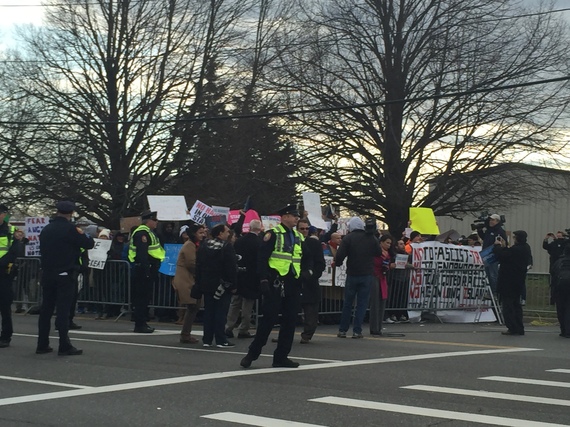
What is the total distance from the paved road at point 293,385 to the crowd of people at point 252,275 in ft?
1.67

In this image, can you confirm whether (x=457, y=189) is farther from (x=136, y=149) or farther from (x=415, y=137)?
(x=136, y=149)

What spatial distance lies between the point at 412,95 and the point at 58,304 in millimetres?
19975

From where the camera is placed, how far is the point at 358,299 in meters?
15.6

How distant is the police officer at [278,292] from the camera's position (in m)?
10.9

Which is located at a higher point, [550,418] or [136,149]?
[136,149]

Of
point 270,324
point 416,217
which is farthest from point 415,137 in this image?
point 270,324

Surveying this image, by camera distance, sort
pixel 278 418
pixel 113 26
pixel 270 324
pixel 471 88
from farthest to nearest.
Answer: pixel 113 26 < pixel 471 88 < pixel 270 324 < pixel 278 418

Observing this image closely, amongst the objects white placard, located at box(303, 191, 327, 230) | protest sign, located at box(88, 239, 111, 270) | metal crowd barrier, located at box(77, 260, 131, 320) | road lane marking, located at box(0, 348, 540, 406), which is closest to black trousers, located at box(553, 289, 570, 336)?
road lane marking, located at box(0, 348, 540, 406)

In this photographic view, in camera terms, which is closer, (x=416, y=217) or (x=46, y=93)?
(x=416, y=217)

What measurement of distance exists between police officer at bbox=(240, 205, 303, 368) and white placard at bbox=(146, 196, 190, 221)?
8.94 m

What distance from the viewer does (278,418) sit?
7.96 metres

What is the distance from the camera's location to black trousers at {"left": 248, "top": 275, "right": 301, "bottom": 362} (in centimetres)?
1091

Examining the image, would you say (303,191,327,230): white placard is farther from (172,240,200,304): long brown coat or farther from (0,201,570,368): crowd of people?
(172,240,200,304): long brown coat

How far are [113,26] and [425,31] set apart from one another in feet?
33.6
